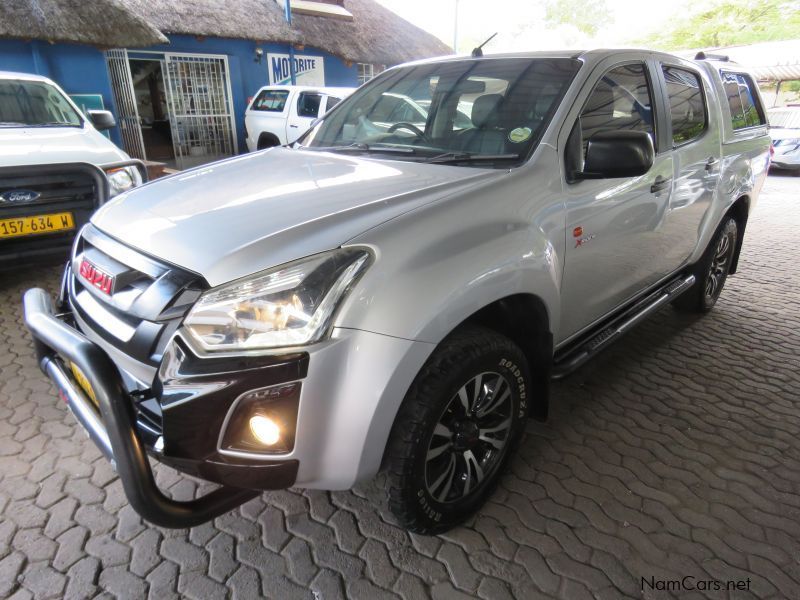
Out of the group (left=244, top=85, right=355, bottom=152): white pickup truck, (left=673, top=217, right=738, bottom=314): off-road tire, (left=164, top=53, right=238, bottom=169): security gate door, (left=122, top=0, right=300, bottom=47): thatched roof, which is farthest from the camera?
(left=164, top=53, right=238, bottom=169): security gate door

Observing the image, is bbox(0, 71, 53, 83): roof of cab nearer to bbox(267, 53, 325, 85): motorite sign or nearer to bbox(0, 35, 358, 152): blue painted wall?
bbox(0, 35, 358, 152): blue painted wall

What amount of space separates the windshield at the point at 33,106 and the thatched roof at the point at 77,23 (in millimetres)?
4644

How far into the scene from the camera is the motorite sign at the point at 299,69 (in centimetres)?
1398

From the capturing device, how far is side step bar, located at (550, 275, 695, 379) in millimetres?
2533

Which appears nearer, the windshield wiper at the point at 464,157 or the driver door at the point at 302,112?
the windshield wiper at the point at 464,157

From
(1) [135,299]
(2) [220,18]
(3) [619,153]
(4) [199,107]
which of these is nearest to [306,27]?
(2) [220,18]

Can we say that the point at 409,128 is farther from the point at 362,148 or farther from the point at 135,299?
the point at 135,299

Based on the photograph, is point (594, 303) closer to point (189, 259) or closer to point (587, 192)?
point (587, 192)

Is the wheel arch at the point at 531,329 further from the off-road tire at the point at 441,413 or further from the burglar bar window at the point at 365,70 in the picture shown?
the burglar bar window at the point at 365,70

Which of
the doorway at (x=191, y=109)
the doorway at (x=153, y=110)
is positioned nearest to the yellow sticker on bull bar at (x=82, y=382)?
the doorway at (x=191, y=109)

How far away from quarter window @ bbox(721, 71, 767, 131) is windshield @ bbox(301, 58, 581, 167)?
2.11 meters

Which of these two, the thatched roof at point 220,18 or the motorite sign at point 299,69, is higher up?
the thatched roof at point 220,18

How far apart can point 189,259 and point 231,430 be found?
1.80 ft

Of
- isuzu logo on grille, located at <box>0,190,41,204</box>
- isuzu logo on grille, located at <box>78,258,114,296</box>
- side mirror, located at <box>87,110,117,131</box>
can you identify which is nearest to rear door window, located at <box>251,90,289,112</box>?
side mirror, located at <box>87,110,117,131</box>
